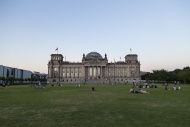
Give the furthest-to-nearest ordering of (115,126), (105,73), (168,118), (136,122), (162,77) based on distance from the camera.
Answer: (105,73) < (162,77) < (168,118) < (136,122) < (115,126)

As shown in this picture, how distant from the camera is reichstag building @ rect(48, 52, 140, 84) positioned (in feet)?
504

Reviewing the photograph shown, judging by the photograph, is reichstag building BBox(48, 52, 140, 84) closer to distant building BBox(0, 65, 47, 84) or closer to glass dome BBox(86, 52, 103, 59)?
glass dome BBox(86, 52, 103, 59)

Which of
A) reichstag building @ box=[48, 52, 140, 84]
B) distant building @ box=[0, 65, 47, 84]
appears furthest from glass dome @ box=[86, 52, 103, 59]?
distant building @ box=[0, 65, 47, 84]

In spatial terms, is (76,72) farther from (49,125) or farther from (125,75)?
(49,125)

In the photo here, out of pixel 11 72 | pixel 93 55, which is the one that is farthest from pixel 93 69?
pixel 11 72

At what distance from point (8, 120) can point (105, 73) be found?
142660 mm

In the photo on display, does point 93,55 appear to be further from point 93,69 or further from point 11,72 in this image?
point 11,72

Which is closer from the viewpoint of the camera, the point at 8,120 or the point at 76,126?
the point at 76,126

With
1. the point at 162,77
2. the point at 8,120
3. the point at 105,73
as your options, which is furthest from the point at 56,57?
the point at 8,120

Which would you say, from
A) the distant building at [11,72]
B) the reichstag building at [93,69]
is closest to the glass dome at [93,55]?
the reichstag building at [93,69]

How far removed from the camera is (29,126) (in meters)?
11.6

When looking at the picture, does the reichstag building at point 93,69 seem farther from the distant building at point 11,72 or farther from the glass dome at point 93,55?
the distant building at point 11,72

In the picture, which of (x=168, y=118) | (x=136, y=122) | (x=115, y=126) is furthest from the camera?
(x=168, y=118)

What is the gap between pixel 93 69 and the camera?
15562 cm
